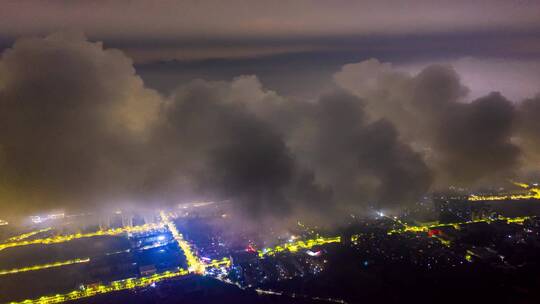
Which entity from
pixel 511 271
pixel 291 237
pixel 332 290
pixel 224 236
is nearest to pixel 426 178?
pixel 511 271

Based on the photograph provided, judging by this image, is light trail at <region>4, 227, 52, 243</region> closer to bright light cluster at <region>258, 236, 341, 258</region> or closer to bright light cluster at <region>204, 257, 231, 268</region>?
bright light cluster at <region>204, 257, 231, 268</region>

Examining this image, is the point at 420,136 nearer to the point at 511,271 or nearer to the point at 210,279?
the point at 511,271

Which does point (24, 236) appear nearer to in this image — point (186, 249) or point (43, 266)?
point (43, 266)

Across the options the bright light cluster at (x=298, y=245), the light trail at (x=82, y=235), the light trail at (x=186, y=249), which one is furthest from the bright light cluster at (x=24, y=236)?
the bright light cluster at (x=298, y=245)

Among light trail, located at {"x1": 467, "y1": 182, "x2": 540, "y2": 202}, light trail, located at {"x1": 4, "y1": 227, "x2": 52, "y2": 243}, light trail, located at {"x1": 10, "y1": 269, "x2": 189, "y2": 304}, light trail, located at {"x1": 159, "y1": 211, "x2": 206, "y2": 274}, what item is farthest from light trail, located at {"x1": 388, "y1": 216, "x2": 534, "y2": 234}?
light trail, located at {"x1": 4, "y1": 227, "x2": 52, "y2": 243}

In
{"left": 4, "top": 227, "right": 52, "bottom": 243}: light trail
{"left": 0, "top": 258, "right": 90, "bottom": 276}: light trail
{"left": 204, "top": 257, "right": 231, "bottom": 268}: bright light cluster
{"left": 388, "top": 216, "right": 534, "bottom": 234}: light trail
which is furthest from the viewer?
{"left": 388, "top": 216, "right": 534, "bottom": 234}: light trail

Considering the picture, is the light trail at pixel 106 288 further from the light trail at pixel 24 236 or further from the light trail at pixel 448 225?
the light trail at pixel 448 225
